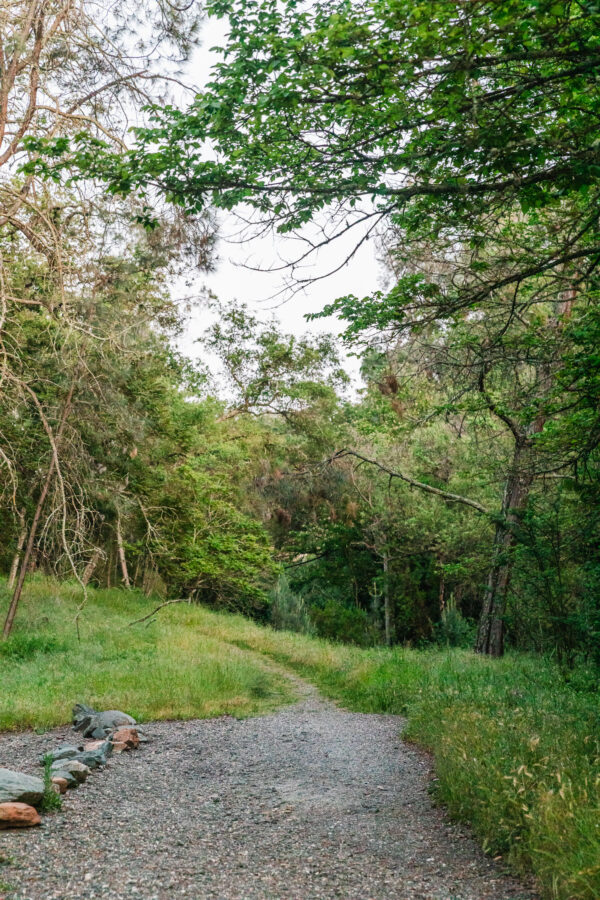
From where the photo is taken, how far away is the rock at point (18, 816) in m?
4.37

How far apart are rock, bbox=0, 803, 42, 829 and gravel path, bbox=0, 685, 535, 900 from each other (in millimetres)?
105

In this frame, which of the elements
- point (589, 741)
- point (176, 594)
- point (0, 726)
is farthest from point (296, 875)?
point (176, 594)

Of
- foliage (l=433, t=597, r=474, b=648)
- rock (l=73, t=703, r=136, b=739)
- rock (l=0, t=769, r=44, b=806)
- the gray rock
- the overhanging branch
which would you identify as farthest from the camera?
foliage (l=433, t=597, r=474, b=648)

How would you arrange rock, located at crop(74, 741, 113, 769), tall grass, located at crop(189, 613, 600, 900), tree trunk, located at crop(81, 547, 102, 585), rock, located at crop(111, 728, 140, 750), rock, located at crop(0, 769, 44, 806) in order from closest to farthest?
tall grass, located at crop(189, 613, 600, 900) < rock, located at crop(0, 769, 44, 806) < rock, located at crop(74, 741, 113, 769) < rock, located at crop(111, 728, 140, 750) < tree trunk, located at crop(81, 547, 102, 585)

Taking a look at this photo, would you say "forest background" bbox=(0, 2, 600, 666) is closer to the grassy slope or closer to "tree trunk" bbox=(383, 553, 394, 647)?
"tree trunk" bbox=(383, 553, 394, 647)

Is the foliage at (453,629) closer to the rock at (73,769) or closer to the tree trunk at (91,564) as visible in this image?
the tree trunk at (91,564)

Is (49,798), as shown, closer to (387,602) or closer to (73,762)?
(73,762)

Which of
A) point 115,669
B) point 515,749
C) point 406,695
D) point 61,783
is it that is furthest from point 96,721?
point 515,749

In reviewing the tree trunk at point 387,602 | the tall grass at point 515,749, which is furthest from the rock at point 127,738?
the tree trunk at point 387,602

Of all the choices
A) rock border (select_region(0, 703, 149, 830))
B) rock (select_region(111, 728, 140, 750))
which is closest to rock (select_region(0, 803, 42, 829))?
rock border (select_region(0, 703, 149, 830))

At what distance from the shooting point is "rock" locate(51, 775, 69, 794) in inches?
211

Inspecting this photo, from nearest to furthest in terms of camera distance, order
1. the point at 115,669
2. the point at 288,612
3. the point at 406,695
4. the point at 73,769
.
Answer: the point at 73,769
the point at 406,695
the point at 115,669
the point at 288,612

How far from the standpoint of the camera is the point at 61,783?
17.7 ft

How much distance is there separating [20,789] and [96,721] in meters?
3.28
